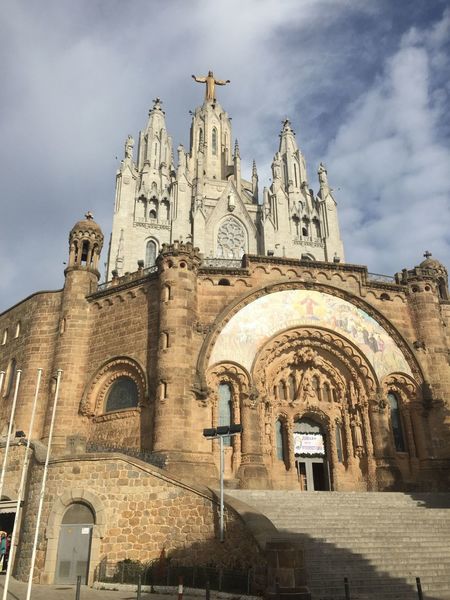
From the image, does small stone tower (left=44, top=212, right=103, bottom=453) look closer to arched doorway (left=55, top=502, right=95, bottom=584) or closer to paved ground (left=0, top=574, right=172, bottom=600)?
arched doorway (left=55, top=502, right=95, bottom=584)

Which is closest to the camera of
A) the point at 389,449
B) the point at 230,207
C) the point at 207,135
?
the point at 389,449

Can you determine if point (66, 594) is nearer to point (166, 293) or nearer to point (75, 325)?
point (166, 293)

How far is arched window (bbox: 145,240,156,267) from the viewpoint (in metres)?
52.5

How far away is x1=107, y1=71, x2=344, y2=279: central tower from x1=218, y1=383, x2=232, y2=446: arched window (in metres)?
28.6

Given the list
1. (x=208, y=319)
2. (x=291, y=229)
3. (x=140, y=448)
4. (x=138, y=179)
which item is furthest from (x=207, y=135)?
(x=140, y=448)

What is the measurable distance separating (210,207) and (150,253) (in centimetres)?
968

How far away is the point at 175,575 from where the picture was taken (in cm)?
1359

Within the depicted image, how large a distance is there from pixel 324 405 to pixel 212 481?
6.73 m

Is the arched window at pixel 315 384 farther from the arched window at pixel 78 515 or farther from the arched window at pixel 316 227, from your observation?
the arched window at pixel 316 227

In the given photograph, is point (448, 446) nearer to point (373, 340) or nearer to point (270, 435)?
point (373, 340)

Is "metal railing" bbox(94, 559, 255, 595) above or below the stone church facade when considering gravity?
below

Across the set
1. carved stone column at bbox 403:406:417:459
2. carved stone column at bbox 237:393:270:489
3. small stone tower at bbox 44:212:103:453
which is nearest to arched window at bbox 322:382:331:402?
carved stone column at bbox 403:406:417:459

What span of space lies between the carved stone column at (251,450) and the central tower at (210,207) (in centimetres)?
2961

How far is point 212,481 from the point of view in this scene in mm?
19969
